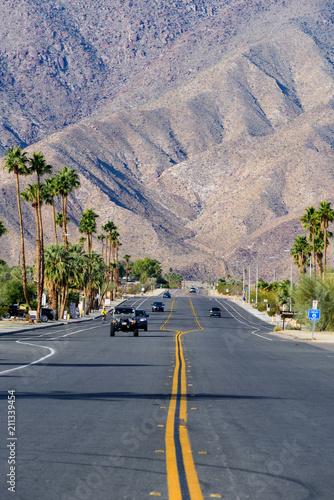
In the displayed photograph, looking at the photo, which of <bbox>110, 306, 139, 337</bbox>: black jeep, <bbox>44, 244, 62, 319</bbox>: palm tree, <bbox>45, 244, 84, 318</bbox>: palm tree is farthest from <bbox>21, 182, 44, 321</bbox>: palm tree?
<bbox>110, 306, 139, 337</bbox>: black jeep

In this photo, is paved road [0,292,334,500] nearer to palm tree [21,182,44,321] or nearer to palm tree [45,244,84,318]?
palm tree [21,182,44,321]

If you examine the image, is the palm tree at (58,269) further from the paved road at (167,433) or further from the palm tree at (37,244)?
the paved road at (167,433)

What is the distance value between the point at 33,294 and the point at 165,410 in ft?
256

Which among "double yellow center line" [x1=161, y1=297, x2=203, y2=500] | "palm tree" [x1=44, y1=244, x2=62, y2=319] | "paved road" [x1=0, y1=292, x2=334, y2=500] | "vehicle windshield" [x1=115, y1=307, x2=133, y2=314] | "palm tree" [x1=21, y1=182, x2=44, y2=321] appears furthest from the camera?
"palm tree" [x1=44, y1=244, x2=62, y2=319]

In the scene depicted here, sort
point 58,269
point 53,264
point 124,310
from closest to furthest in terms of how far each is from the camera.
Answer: point 124,310
point 58,269
point 53,264

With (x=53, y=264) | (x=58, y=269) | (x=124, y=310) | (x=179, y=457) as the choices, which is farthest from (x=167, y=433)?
(x=53, y=264)

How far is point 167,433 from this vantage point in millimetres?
11469

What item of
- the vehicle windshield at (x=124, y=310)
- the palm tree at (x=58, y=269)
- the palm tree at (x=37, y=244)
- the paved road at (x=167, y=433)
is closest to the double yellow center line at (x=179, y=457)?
the paved road at (x=167, y=433)

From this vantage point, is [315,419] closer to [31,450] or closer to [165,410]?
[165,410]

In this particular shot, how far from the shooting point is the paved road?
27.1 feet

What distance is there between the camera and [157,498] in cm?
774

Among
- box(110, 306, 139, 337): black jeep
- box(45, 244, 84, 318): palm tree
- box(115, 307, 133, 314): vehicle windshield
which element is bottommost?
box(110, 306, 139, 337): black jeep

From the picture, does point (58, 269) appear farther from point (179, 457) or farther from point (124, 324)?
point (179, 457)

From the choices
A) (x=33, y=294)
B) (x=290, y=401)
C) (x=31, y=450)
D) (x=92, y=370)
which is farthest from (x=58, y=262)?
(x=31, y=450)
